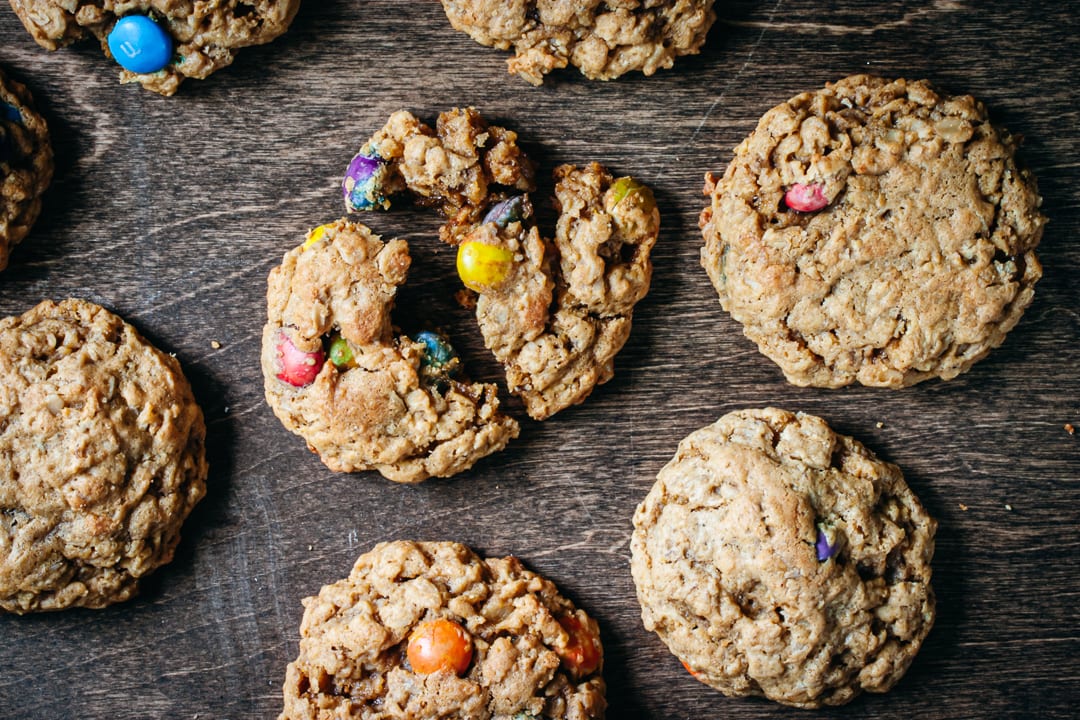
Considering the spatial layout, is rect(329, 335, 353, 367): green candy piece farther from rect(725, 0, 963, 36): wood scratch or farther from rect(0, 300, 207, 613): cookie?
rect(725, 0, 963, 36): wood scratch

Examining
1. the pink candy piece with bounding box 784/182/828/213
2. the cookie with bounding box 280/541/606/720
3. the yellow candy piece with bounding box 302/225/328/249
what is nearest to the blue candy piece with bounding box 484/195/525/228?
the yellow candy piece with bounding box 302/225/328/249

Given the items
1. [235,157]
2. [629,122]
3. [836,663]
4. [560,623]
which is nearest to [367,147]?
[235,157]

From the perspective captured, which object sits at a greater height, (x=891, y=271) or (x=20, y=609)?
(x=891, y=271)

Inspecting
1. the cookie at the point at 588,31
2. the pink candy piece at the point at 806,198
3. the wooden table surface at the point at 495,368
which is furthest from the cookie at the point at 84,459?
the pink candy piece at the point at 806,198

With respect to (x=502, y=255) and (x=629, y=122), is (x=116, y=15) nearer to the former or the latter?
(x=502, y=255)

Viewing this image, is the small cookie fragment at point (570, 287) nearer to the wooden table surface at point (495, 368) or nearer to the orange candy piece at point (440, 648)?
the wooden table surface at point (495, 368)

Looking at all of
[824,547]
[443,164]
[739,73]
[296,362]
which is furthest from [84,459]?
[739,73]

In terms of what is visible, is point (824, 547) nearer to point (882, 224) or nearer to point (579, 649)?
point (579, 649)
